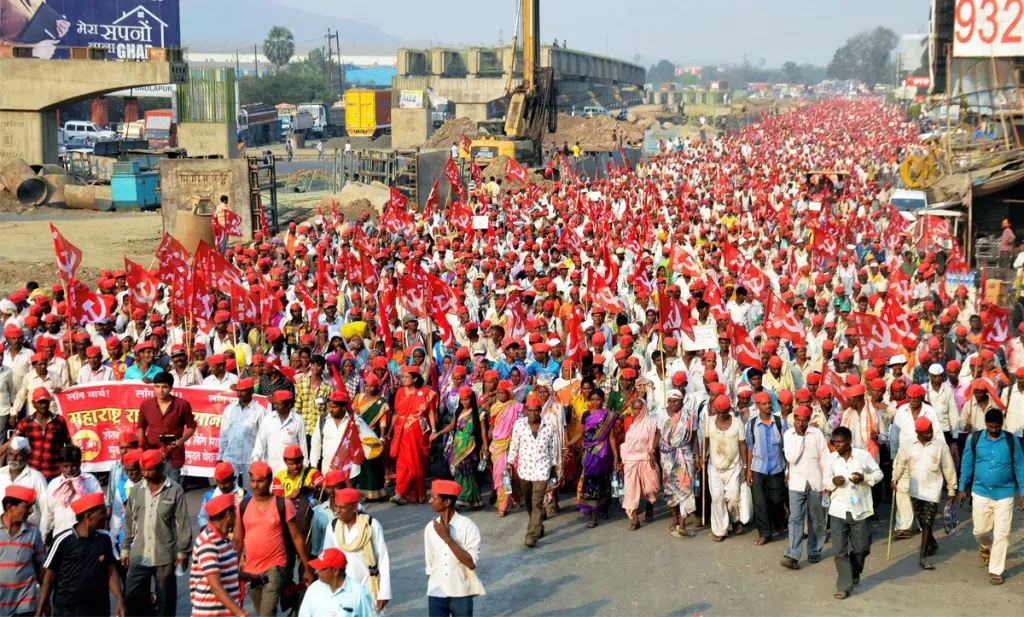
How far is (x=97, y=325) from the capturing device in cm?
1166

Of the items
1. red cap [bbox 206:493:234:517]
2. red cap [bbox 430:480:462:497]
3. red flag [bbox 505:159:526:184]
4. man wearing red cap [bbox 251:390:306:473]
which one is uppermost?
red flag [bbox 505:159:526:184]

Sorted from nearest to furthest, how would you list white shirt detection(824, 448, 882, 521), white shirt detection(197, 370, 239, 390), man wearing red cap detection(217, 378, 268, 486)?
white shirt detection(824, 448, 882, 521), man wearing red cap detection(217, 378, 268, 486), white shirt detection(197, 370, 239, 390)

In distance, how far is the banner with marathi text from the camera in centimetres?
910

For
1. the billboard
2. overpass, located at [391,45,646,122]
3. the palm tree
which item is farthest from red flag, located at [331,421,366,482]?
the palm tree

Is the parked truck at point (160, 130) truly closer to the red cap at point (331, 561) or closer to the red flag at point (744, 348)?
the red flag at point (744, 348)

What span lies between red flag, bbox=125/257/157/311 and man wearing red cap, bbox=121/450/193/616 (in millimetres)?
6615

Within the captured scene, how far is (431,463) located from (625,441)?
8.03ft

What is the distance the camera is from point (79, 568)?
6102 millimetres

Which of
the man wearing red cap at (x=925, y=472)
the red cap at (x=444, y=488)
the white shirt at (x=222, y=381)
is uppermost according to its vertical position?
the red cap at (x=444, y=488)

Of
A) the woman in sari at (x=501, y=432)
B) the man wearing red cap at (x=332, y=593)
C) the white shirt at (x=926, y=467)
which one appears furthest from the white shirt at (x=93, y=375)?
the white shirt at (x=926, y=467)

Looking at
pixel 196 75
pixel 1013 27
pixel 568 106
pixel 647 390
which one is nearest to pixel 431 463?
pixel 647 390

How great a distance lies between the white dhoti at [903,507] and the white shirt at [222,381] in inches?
191

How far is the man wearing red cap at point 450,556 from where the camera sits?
21.0ft

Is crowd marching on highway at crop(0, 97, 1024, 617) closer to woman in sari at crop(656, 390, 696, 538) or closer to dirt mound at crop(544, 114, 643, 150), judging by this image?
woman in sari at crop(656, 390, 696, 538)
